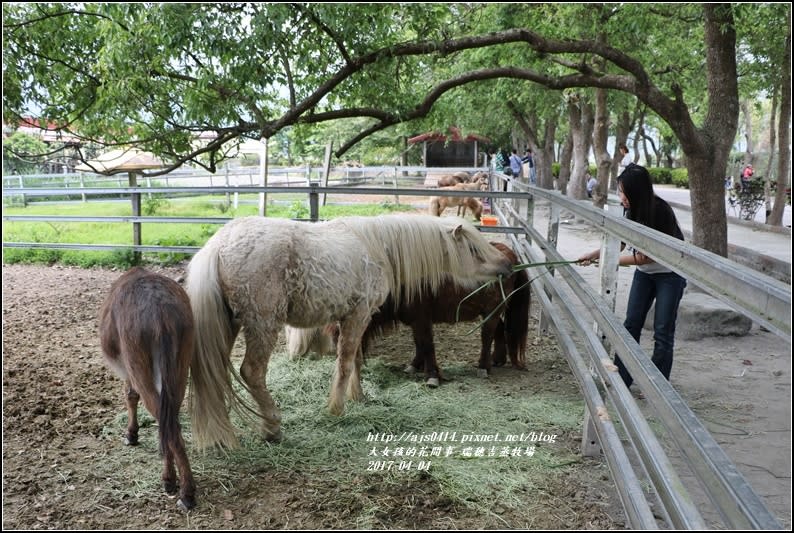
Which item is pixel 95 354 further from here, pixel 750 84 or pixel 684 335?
pixel 750 84

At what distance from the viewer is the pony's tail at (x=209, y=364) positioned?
3.16 m

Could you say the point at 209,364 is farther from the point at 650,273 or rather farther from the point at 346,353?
the point at 650,273

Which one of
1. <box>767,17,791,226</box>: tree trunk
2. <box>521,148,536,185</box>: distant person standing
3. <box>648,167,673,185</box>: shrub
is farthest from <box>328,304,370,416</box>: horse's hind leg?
<box>648,167,673,185</box>: shrub

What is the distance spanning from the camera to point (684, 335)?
5824mm

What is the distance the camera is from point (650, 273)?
12.7ft

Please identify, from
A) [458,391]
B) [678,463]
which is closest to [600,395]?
[678,463]

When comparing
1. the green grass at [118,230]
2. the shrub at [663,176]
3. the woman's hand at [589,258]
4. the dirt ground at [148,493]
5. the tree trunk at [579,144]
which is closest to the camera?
the dirt ground at [148,493]

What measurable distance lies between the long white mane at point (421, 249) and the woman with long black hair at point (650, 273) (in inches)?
→ 36.6

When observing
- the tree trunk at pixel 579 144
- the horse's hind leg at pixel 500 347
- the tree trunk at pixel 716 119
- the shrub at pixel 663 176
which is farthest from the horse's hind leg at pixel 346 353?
the shrub at pixel 663 176

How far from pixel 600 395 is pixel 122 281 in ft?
8.27

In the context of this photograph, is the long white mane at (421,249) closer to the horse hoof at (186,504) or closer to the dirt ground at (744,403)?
the dirt ground at (744,403)

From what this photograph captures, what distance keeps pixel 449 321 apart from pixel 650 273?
158 centimetres

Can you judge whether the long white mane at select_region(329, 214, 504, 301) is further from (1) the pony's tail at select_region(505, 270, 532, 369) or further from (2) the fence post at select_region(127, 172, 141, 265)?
(2) the fence post at select_region(127, 172, 141, 265)

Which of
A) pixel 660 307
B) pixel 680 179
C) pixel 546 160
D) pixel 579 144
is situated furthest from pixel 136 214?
pixel 680 179
